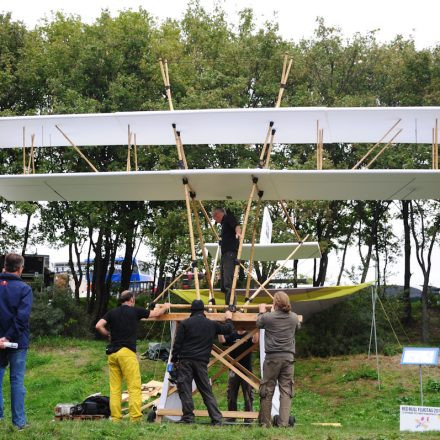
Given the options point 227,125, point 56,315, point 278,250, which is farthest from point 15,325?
point 56,315

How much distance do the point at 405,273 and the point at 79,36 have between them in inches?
559

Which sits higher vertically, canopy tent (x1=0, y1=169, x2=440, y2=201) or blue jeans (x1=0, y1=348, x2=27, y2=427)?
canopy tent (x1=0, y1=169, x2=440, y2=201)

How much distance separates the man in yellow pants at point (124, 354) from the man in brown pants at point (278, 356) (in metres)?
1.56

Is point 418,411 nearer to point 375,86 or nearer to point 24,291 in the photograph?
point 24,291

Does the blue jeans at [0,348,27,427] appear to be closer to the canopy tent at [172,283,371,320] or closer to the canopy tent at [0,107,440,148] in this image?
the canopy tent at [0,107,440,148]

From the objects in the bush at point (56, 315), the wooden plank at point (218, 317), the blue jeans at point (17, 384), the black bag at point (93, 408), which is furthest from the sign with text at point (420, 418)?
the bush at point (56, 315)

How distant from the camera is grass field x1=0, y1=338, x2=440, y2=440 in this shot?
7.86 meters

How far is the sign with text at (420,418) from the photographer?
9.27 m

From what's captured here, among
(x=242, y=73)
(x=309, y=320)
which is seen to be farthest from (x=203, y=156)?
(x=309, y=320)

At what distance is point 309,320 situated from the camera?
19.0 meters

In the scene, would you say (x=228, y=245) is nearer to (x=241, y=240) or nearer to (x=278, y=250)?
(x=241, y=240)

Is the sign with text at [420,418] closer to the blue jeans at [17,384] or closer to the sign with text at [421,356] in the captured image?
the sign with text at [421,356]

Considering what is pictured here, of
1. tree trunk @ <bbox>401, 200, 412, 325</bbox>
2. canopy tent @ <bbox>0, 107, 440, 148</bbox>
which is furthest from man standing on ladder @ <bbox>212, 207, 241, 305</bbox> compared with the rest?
tree trunk @ <bbox>401, 200, 412, 325</bbox>

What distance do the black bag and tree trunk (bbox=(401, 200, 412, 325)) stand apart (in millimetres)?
17069
